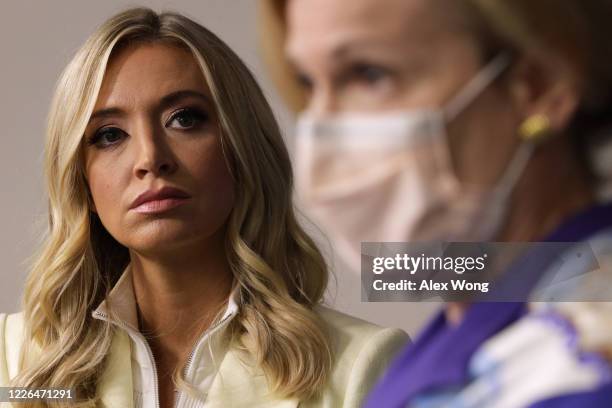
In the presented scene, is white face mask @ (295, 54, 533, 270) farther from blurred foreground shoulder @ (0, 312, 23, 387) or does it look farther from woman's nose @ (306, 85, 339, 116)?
blurred foreground shoulder @ (0, 312, 23, 387)

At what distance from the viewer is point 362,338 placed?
147 centimetres

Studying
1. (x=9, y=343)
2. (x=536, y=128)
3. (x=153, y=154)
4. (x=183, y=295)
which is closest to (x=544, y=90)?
(x=536, y=128)

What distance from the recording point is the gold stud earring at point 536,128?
61 centimetres

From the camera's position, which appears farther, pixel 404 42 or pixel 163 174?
pixel 163 174

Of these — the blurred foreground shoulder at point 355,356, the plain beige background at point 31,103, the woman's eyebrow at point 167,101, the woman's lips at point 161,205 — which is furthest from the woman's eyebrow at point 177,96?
the blurred foreground shoulder at point 355,356

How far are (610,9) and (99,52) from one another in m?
0.99

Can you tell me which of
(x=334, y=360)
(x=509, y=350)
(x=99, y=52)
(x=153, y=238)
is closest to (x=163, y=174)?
(x=153, y=238)

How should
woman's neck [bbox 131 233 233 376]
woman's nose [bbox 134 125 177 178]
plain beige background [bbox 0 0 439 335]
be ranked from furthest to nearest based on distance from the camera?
plain beige background [bbox 0 0 439 335] → woman's neck [bbox 131 233 233 376] → woman's nose [bbox 134 125 177 178]

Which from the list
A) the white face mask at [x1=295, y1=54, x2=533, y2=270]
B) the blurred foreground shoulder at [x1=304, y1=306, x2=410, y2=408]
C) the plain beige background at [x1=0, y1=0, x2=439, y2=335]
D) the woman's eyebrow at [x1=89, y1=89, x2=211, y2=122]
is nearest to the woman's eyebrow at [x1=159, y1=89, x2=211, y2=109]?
the woman's eyebrow at [x1=89, y1=89, x2=211, y2=122]

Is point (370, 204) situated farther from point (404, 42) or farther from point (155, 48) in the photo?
point (155, 48)

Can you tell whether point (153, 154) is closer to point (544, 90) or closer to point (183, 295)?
point (183, 295)

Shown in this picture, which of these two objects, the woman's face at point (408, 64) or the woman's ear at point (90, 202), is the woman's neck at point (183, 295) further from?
the woman's face at point (408, 64)

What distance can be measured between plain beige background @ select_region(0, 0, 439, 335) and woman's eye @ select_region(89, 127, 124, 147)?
230 mm

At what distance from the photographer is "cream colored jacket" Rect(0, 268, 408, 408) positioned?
4.70 feet
